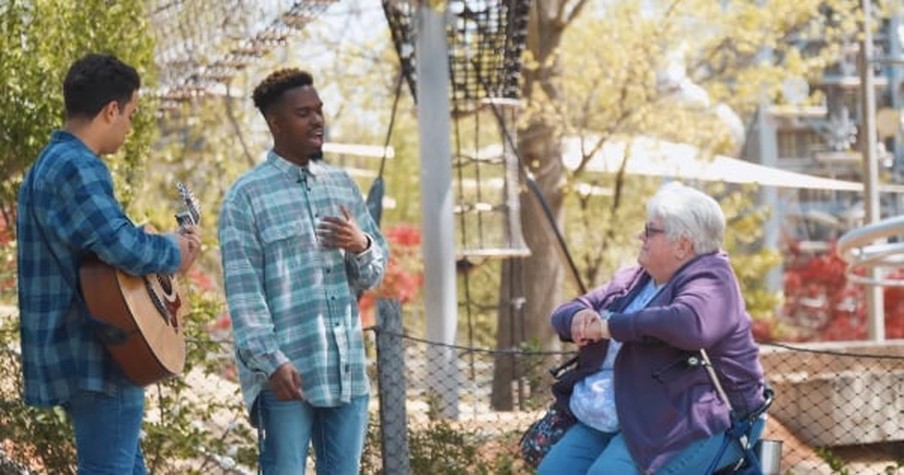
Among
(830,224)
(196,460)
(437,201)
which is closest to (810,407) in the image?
(437,201)

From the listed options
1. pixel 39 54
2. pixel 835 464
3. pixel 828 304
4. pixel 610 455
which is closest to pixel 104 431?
pixel 610 455

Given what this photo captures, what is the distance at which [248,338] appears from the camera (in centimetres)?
650

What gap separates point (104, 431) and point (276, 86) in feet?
4.23

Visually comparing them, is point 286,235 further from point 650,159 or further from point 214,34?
point 650,159

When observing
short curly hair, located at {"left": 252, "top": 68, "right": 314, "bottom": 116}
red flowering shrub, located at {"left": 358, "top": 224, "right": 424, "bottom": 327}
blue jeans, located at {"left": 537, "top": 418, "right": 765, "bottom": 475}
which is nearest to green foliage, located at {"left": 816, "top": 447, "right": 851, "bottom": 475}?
blue jeans, located at {"left": 537, "top": 418, "right": 765, "bottom": 475}

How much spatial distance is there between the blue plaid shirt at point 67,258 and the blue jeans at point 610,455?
4.49 feet

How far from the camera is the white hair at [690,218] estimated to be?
20.7 feet

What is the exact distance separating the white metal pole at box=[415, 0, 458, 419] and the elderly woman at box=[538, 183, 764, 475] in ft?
25.9

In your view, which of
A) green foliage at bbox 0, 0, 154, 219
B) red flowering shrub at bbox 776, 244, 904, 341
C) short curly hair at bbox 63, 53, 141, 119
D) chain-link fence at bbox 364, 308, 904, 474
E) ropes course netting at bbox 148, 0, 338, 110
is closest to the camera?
short curly hair at bbox 63, 53, 141, 119

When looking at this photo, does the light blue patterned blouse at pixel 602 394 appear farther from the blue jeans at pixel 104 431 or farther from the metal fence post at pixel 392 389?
the metal fence post at pixel 392 389

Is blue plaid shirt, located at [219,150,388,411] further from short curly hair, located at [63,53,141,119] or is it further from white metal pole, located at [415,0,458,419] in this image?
white metal pole, located at [415,0,458,419]

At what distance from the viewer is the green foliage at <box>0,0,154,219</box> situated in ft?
32.0

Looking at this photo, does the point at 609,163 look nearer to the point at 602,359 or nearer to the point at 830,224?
the point at 602,359

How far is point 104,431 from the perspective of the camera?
20.1 ft
